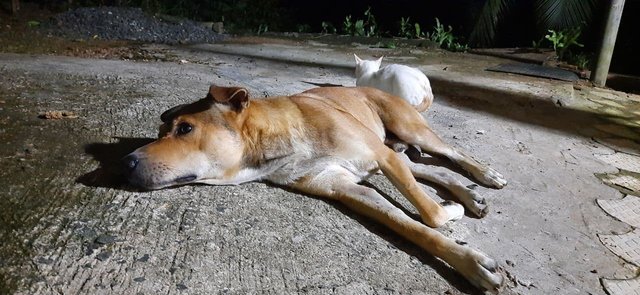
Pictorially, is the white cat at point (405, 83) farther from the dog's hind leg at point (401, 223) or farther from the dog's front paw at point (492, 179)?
the dog's hind leg at point (401, 223)

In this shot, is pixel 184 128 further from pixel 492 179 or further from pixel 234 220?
pixel 492 179

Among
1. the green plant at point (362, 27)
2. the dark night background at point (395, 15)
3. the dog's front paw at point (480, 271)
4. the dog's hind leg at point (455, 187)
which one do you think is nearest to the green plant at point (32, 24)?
the dark night background at point (395, 15)

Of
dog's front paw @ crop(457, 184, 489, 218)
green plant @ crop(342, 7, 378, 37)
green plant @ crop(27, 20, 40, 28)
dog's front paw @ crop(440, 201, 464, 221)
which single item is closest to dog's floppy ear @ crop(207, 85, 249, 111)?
dog's front paw @ crop(440, 201, 464, 221)

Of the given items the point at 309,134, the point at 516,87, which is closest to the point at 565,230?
the point at 309,134

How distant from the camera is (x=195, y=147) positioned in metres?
2.83

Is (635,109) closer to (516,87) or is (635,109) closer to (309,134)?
(516,87)

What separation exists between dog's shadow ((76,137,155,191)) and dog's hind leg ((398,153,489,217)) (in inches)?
73.5

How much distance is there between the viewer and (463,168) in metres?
3.80

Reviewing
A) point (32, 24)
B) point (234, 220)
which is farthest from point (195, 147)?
point (32, 24)

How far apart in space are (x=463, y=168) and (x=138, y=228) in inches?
91.6

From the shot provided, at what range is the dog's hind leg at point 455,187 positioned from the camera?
317 cm

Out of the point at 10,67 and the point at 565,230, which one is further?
the point at 10,67

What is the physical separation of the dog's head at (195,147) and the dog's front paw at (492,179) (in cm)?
169

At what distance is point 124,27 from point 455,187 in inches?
314
